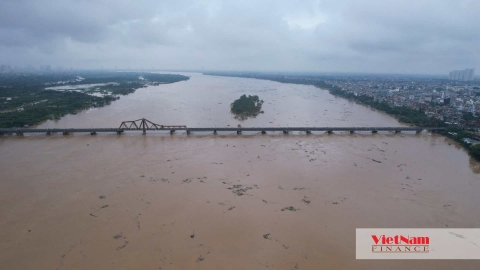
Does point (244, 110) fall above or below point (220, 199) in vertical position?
above

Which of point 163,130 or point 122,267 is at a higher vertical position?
point 163,130

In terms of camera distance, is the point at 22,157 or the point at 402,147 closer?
the point at 22,157

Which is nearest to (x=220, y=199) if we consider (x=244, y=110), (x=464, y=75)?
(x=244, y=110)

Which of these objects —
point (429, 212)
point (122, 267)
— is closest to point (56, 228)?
point (122, 267)

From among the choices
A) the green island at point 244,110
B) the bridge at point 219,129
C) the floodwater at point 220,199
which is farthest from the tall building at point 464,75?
the floodwater at point 220,199

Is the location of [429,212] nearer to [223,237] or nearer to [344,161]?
[344,161]

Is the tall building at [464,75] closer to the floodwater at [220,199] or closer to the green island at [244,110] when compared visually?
the green island at [244,110]

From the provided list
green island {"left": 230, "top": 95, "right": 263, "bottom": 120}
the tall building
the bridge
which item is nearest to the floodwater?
the bridge

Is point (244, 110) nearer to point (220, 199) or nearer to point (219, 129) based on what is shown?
point (219, 129)

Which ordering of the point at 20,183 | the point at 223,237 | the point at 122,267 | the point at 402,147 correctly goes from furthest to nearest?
the point at 402,147, the point at 20,183, the point at 223,237, the point at 122,267
